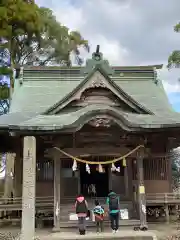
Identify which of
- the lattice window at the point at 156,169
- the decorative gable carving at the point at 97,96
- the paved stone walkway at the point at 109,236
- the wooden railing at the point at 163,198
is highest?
the decorative gable carving at the point at 97,96

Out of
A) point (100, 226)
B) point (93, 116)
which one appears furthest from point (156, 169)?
point (93, 116)

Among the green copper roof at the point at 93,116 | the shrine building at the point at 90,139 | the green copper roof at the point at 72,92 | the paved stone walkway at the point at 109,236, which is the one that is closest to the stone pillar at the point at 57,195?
the shrine building at the point at 90,139

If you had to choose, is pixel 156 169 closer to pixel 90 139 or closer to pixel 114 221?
pixel 90 139

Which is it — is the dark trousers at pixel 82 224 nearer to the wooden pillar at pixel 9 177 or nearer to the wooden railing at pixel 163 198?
the wooden railing at pixel 163 198

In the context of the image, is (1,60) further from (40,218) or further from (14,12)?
(40,218)

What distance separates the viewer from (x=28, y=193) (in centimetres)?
982

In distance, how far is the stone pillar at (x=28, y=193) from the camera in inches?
374

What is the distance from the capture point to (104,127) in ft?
37.9

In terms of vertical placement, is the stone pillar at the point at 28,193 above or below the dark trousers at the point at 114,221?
above

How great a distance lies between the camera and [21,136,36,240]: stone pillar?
9.49m

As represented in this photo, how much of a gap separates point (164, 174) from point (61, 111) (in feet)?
18.9

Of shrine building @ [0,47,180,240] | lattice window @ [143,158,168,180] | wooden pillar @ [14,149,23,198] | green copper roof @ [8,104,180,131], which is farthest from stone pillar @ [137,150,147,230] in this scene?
wooden pillar @ [14,149,23,198]

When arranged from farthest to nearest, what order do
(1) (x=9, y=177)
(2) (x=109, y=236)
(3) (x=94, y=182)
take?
(1) (x=9, y=177), (3) (x=94, y=182), (2) (x=109, y=236)

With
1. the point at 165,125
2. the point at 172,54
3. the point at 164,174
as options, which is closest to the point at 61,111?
the point at 165,125
